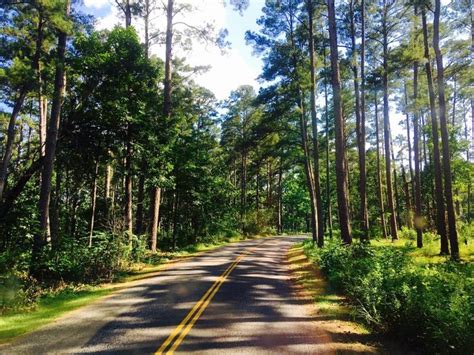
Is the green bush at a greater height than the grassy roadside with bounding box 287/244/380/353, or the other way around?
the green bush

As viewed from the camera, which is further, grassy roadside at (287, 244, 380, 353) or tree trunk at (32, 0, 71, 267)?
tree trunk at (32, 0, 71, 267)

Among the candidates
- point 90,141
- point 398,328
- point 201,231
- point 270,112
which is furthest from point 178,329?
point 201,231

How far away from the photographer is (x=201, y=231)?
32.1 m

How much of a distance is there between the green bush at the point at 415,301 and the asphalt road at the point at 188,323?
1438mm

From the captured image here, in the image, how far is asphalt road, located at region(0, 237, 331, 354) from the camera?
6.61 metres

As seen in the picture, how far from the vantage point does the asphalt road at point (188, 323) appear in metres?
6.61

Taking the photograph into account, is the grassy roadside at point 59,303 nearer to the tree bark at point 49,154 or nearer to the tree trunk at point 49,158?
the tree trunk at point 49,158

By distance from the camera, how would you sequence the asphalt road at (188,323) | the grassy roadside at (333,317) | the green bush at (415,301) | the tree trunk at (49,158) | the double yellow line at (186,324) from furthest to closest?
the tree trunk at (49,158)
the grassy roadside at (333,317)
the asphalt road at (188,323)
the double yellow line at (186,324)
the green bush at (415,301)

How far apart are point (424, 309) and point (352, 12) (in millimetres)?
20089

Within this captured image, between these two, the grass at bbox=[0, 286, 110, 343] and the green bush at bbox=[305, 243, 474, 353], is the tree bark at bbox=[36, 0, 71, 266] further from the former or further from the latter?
the green bush at bbox=[305, 243, 474, 353]

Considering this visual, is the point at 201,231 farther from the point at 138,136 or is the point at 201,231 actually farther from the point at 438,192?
the point at 438,192

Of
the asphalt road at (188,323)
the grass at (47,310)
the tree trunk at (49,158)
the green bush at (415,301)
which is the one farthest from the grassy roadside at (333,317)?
the tree trunk at (49,158)

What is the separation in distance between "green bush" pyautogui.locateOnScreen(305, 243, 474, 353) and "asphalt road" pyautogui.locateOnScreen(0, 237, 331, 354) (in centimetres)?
144

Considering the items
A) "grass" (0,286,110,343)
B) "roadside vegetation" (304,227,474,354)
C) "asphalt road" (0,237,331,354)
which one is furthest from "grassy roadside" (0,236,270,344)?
"roadside vegetation" (304,227,474,354)
